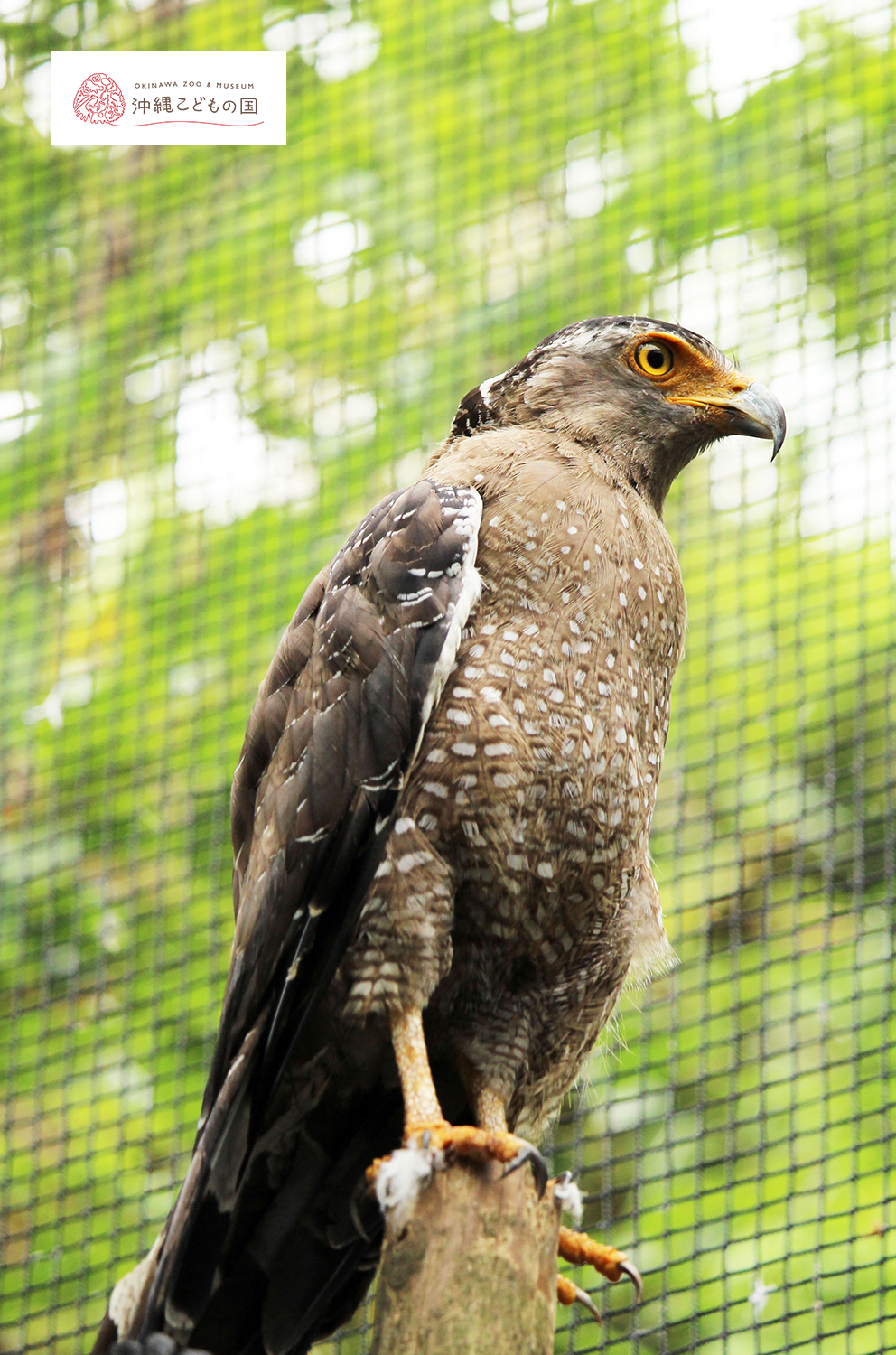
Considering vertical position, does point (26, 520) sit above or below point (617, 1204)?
above

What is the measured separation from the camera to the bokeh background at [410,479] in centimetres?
418

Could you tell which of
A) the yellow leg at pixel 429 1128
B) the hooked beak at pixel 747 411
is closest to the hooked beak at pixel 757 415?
the hooked beak at pixel 747 411

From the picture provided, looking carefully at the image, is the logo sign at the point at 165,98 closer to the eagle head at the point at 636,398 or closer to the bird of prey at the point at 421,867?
the eagle head at the point at 636,398

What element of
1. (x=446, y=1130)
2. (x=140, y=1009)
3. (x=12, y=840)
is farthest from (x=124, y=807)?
(x=446, y=1130)

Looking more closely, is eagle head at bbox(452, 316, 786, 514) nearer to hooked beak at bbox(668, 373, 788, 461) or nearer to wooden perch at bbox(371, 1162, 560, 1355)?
hooked beak at bbox(668, 373, 788, 461)

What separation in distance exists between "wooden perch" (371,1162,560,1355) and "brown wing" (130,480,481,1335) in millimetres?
381

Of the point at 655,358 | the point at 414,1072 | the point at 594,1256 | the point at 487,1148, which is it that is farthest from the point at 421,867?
the point at 655,358

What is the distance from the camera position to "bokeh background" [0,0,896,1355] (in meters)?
4.18

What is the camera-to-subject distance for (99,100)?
3.34 meters

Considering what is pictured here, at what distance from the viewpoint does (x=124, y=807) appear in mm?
5023

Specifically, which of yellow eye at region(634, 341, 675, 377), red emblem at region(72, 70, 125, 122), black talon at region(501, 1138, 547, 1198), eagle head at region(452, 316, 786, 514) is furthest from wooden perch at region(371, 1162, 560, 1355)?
red emblem at region(72, 70, 125, 122)

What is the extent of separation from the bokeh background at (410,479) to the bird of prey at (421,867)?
155 cm

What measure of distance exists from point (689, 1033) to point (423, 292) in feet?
9.44

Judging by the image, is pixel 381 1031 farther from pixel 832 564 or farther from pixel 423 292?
pixel 423 292
